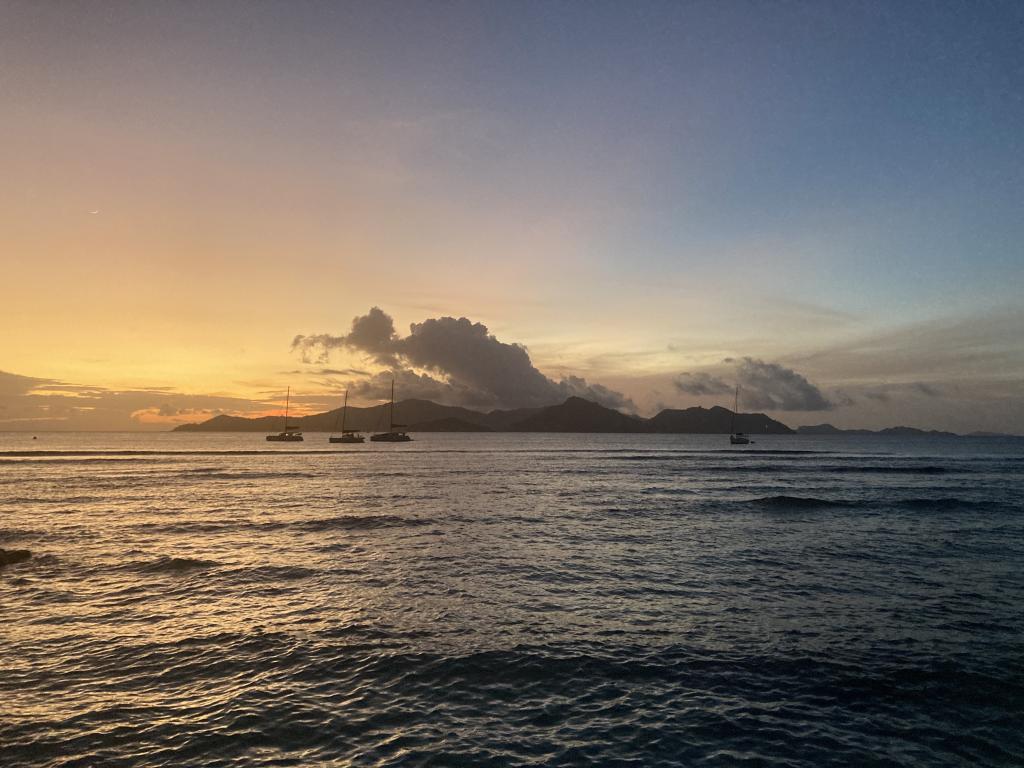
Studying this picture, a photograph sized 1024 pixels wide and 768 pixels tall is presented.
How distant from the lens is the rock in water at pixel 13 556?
2898cm

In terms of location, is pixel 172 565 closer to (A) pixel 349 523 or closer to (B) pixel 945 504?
(A) pixel 349 523

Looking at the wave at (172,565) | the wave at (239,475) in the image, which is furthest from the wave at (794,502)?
the wave at (239,475)

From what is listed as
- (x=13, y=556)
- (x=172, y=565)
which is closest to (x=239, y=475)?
(x=13, y=556)

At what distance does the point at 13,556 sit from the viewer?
2962cm

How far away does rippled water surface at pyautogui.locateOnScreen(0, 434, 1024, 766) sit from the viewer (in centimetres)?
1234

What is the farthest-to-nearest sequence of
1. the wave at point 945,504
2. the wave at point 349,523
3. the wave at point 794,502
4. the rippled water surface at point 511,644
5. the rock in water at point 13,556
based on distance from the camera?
Result: the wave at point 794,502 < the wave at point 945,504 < the wave at point 349,523 < the rock in water at point 13,556 < the rippled water surface at point 511,644

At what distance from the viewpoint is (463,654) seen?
17078mm

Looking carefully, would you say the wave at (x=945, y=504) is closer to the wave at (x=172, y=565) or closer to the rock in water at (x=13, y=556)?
the wave at (x=172, y=565)

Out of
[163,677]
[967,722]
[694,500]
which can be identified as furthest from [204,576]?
[694,500]

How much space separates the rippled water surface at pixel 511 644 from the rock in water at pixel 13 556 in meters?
0.55

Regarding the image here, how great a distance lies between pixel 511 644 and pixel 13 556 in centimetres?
2698

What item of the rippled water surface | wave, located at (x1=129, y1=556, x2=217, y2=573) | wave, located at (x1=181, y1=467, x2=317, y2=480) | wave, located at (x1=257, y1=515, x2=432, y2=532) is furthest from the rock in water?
wave, located at (x1=181, y1=467, x2=317, y2=480)

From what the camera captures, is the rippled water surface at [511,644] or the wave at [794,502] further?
the wave at [794,502]

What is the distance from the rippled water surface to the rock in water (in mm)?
548
